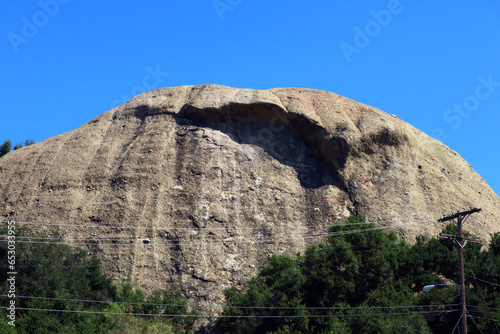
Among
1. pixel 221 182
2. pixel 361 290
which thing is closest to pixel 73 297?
pixel 221 182

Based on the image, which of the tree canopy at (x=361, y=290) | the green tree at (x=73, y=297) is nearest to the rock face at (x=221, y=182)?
the green tree at (x=73, y=297)

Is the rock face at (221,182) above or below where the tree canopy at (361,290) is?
above

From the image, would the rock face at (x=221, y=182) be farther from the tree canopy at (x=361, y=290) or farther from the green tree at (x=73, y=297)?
the tree canopy at (x=361, y=290)

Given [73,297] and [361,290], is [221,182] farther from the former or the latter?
[73,297]

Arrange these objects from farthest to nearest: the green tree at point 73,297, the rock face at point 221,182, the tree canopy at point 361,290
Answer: the rock face at point 221,182 → the tree canopy at point 361,290 → the green tree at point 73,297

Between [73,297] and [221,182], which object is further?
[221,182]

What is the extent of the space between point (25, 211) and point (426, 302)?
23439 mm

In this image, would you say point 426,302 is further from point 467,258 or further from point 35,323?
point 35,323

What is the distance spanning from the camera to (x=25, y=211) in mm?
41344

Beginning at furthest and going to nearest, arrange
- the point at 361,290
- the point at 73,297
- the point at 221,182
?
the point at 221,182
the point at 361,290
the point at 73,297

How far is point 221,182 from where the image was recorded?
138ft

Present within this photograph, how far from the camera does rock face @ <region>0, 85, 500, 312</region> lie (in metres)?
39.1

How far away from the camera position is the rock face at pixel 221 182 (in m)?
39.1

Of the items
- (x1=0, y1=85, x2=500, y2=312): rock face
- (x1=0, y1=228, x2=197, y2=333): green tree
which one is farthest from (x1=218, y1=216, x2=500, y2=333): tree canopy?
(x1=0, y1=228, x2=197, y2=333): green tree
